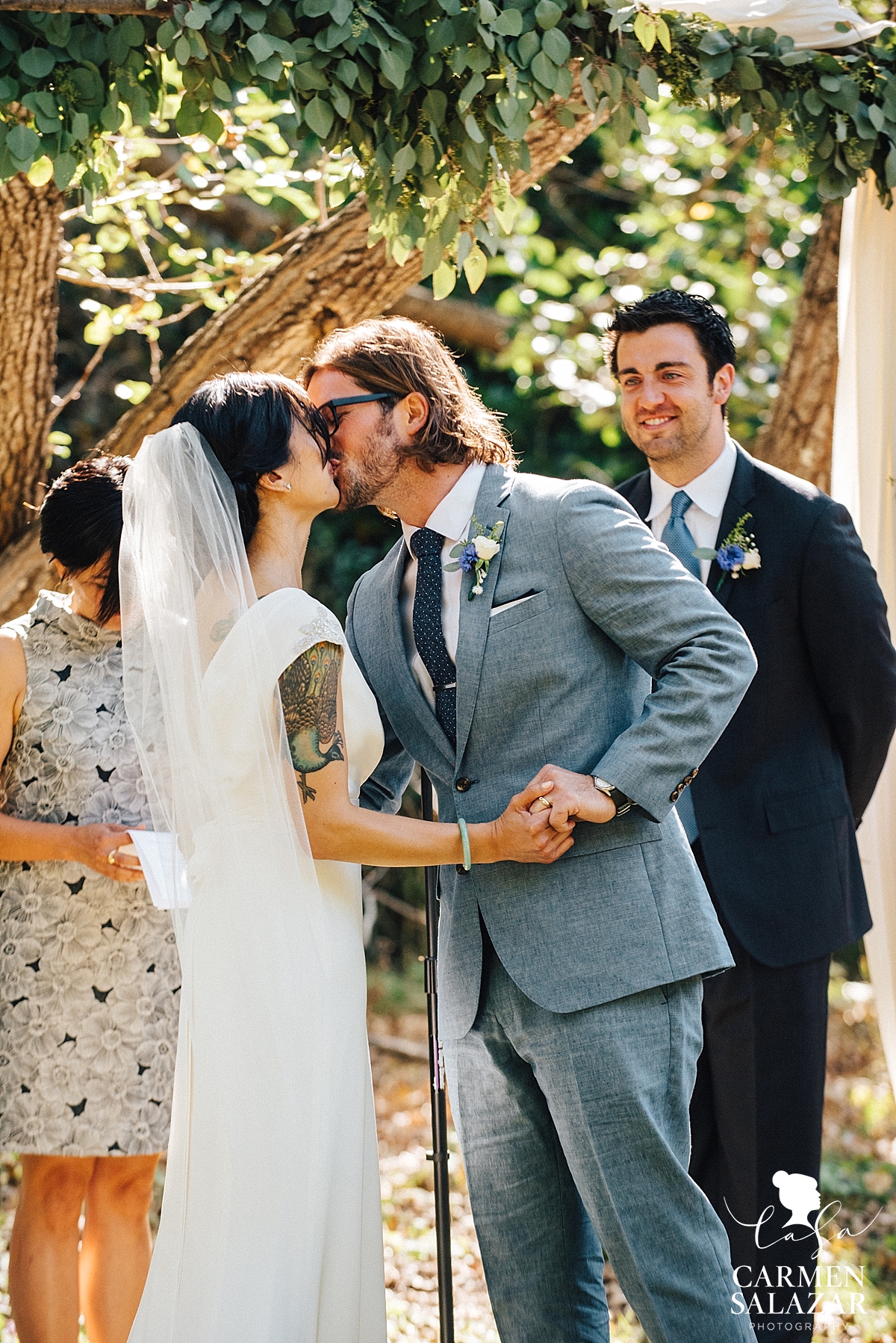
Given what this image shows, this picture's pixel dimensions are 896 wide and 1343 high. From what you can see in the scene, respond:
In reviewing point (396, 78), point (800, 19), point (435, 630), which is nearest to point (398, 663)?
point (435, 630)

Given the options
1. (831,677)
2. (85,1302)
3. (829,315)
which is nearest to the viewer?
(85,1302)

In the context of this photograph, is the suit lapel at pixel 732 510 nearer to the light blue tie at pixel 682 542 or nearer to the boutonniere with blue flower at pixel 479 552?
the light blue tie at pixel 682 542

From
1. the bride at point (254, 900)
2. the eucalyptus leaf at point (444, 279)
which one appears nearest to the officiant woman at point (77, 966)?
the bride at point (254, 900)

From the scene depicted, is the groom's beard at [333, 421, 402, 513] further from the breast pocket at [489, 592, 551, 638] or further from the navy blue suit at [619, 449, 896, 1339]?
the navy blue suit at [619, 449, 896, 1339]

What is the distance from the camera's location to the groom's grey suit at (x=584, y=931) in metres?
2.26

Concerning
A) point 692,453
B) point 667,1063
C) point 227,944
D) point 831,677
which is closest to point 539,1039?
point 667,1063

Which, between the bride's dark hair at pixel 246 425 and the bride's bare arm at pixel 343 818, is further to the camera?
the bride's dark hair at pixel 246 425

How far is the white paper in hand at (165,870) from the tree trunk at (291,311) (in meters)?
1.57

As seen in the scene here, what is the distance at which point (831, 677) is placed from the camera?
A: 3027mm

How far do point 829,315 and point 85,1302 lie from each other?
4060 millimetres

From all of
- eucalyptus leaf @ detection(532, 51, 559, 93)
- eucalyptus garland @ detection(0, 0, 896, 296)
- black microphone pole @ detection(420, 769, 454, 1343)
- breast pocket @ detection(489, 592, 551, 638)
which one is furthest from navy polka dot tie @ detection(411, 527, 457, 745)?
eucalyptus leaf @ detection(532, 51, 559, 93)

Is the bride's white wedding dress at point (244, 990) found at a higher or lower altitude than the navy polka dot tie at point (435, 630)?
lower

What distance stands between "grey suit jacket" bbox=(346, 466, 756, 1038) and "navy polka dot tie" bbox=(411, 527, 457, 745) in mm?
43

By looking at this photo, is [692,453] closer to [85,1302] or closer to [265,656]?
[265,656]
